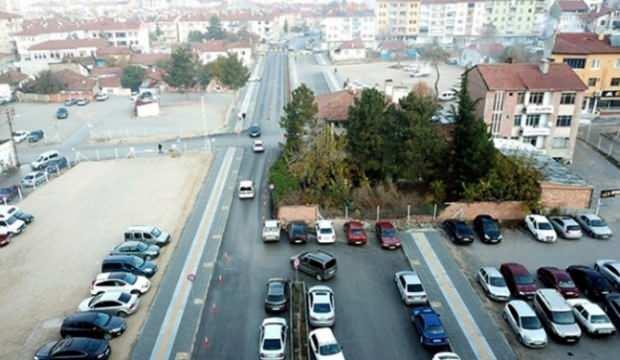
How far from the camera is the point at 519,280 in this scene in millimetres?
26625

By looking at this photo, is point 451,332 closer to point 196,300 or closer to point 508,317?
point 508,317

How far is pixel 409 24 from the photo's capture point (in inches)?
6004

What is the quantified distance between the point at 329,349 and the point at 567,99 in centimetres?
3613

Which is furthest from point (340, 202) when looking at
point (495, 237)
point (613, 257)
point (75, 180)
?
point (75, 180)

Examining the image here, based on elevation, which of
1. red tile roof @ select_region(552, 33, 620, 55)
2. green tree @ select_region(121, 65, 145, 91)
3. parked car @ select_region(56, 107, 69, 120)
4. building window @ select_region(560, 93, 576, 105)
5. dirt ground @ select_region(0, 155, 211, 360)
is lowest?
dirt ground @ select_region(0, 155, 211, 360)

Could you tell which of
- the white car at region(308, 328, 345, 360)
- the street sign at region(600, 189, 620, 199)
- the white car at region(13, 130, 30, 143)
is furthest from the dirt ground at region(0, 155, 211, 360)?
the street sign at region(600, 189, 620, 199)

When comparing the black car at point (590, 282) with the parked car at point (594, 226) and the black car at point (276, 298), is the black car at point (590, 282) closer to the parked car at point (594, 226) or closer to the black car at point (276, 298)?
the parked car at point (594, 226)

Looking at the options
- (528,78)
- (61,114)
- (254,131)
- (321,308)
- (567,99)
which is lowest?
(321,308)

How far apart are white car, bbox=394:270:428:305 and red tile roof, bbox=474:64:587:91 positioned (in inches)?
988

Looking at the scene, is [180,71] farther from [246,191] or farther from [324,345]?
[324,345]

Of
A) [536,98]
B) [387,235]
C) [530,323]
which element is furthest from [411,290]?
[536,98]

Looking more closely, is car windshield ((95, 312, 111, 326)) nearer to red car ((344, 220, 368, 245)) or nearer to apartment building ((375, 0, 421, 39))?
red car ((344, 220, 368, 245))

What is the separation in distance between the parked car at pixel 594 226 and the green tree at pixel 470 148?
7.13 metres

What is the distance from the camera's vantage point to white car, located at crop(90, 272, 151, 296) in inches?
1049
